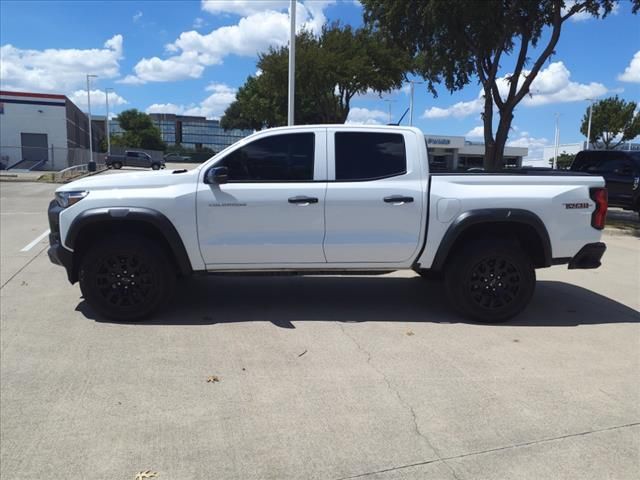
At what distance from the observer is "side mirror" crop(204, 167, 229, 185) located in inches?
209

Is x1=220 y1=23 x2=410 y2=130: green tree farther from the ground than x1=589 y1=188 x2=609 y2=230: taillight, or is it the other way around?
x1=220 y1=23 x2=410 y2=130: green tree

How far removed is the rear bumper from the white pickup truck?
0.05 feet

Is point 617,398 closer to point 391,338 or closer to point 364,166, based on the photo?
point 391,338

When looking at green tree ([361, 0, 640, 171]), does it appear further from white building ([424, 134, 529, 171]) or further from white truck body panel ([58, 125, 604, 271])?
white building ([424, 134, 529, 171])

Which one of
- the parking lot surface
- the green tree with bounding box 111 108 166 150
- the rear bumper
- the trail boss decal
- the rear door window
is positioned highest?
the green tree with bounding box 111 108 166 150

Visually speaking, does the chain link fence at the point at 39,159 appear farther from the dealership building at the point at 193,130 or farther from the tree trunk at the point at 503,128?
the dealership building at the point at 193,130

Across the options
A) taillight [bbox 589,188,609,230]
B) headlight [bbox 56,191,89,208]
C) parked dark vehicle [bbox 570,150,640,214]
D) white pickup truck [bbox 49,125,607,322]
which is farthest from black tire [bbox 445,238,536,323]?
parked dark vehicle [bbox 570,150,640,214]

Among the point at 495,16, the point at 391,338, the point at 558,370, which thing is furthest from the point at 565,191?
the point at 495,16

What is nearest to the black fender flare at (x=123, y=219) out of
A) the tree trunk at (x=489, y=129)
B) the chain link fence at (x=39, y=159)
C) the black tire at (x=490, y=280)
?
the black tire at (x=490, y=280)

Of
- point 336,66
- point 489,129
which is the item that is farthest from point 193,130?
point 489,129

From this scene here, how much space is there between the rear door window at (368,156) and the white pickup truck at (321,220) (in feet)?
0.04

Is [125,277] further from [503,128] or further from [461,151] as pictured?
[461,151]

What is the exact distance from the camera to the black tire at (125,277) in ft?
17.7

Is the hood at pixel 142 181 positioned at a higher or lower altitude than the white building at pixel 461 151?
lower
